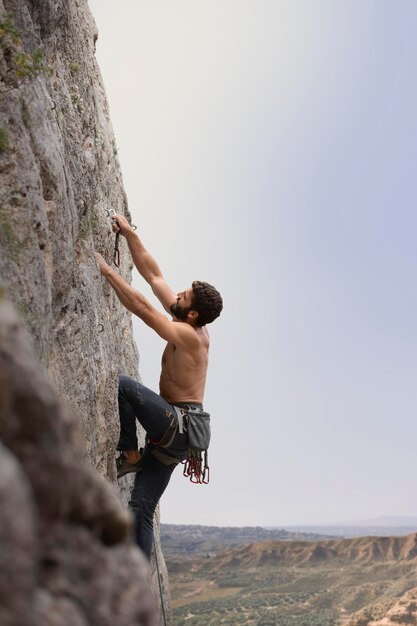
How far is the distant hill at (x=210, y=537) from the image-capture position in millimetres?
79562

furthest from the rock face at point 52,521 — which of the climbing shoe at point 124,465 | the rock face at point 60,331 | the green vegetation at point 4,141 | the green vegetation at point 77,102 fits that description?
the green vegetation at point 77,102

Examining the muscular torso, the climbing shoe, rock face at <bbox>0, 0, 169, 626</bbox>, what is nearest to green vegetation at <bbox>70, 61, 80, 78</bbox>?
rock face at <bbox>0, 0, 169, 626</bbox>

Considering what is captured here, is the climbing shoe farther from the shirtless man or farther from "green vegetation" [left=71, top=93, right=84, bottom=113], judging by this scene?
"green vegetation" [left=71, top=93, right=84, bottom=113]

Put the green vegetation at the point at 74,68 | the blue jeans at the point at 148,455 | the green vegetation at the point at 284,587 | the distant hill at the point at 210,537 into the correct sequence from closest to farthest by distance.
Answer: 1. the blue jeans at the point at 148,455
2. the green vegetation at the point at 74,68
3. the green vegetation at the point at 284,587
4. the distant hill at the point at 210,537

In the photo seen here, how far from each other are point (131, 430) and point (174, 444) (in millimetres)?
890

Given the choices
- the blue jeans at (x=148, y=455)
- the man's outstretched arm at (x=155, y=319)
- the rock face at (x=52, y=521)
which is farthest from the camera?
the blue jeans at (x=148, y=455)

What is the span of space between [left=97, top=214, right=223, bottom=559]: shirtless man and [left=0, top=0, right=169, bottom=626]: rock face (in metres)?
0.44

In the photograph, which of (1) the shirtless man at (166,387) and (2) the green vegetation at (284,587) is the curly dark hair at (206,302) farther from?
(2) the green vegetation at (284,587)

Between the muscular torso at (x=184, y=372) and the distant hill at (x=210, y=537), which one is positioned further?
the distant hill at (x=210, y=537)

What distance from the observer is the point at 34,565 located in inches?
83.1

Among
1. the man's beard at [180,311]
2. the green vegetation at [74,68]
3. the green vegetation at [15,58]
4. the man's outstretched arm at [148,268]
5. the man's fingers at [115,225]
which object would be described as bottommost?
the man's beard at [180,311]

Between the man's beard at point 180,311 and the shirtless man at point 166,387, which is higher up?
the man's beard at point 180,311

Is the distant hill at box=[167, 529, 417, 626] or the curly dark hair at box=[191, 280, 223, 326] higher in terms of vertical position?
the curly dark hair at box=[191, 280, 223, 326]

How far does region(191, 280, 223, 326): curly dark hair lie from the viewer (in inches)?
287
